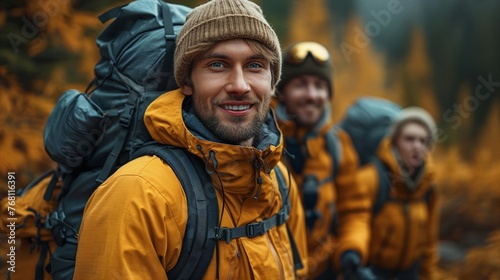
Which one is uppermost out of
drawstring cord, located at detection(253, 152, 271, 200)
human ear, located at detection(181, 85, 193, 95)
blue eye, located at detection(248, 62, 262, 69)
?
blue eye, located at detection(248, 62, 262, 69)

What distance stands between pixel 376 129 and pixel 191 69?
5.28 metres

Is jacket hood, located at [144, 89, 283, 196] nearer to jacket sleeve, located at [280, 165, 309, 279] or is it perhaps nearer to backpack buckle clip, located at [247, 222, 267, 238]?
backpack buckle clip, located at [247, 222, 267, 238]

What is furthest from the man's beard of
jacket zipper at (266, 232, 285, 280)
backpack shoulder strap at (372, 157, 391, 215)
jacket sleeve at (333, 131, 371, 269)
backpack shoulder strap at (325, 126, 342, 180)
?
backpack shoulder strap at (372, 157, 391, 215)

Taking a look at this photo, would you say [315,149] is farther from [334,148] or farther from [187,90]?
[187,90]

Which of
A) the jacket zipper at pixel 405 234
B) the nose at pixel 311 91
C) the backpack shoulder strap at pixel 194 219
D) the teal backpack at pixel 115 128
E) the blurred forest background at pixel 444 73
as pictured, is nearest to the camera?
the backpack shoulder strap at pixel 194 219

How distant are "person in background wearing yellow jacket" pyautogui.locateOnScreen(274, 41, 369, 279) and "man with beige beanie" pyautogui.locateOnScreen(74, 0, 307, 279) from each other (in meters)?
2.41

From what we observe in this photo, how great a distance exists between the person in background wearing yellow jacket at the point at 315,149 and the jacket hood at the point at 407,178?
86 centimetres

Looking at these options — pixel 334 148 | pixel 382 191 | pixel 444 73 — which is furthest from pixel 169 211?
pixel 444 73

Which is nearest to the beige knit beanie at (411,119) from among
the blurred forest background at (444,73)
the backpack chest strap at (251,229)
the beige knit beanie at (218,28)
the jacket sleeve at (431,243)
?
the jacket sleeve at (431,243)

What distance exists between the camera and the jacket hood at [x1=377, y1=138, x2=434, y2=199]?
6.65m

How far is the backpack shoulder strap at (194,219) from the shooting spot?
9.15 feet

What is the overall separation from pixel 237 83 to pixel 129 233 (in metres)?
0.92

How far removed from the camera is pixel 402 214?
6.59 meters

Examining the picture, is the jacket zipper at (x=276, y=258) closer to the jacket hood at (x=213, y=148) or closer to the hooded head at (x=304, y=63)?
the jacket hood at (x=213, y=148)
